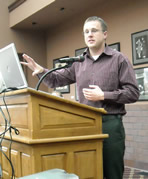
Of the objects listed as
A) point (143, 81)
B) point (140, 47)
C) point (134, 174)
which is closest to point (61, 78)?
point (134, 174)

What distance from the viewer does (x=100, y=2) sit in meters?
5.34

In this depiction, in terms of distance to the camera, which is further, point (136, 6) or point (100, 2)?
point (100, 2)

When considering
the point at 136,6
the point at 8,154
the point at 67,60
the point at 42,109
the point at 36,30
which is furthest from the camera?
the point at 36,30

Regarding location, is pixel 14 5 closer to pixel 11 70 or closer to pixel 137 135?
pixel 137 135

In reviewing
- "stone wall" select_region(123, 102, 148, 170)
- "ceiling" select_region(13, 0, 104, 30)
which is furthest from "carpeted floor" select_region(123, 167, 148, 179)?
"ceiling" select_region(13, 0, 104, 30)

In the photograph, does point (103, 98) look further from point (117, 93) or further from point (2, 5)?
point (2, 5)

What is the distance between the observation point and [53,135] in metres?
1.55

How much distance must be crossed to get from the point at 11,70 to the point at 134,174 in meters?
2.95

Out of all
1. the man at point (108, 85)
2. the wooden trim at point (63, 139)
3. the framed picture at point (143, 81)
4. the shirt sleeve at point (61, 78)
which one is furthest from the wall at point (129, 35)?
the wooden trim at point (63, 139)

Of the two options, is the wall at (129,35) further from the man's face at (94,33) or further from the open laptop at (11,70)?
the open laptop at (11,70)

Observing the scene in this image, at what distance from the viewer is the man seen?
178 cm

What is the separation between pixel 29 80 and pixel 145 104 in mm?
3545

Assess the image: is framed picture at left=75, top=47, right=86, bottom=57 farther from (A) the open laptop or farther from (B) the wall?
(A) the open laptop

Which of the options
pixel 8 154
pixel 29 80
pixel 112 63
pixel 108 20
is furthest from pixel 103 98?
pixel 29 80
